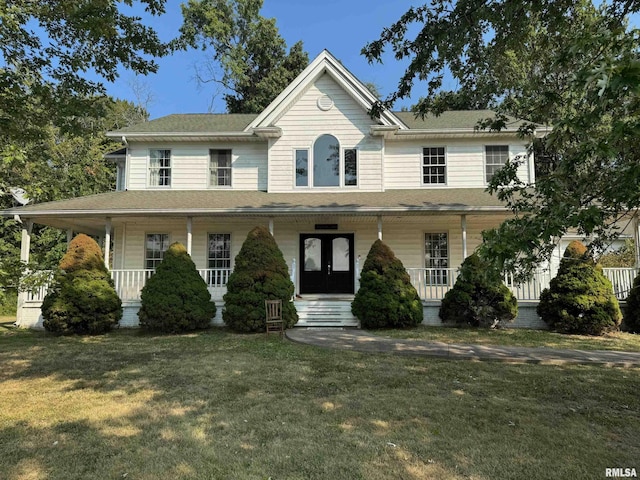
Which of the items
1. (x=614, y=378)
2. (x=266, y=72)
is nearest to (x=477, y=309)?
(x=614, y=378)

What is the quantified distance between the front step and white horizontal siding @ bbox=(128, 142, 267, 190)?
5135 mm

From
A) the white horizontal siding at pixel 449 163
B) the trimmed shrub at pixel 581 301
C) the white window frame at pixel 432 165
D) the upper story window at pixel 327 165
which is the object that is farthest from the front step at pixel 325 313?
the trimmed shrub at pixel 581 301

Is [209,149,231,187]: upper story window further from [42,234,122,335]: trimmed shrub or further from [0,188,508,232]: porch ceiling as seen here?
[42,234,122,335]: trimmed shrub

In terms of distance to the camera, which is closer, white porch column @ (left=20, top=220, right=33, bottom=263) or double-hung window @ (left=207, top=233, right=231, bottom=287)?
white porch column @ (left=20, top=220, right=33, bottom=263)

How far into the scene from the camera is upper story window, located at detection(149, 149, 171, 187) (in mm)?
14398

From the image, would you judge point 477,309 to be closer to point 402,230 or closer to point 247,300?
point 402,230

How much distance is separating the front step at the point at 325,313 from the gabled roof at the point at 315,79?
6090 millimetres

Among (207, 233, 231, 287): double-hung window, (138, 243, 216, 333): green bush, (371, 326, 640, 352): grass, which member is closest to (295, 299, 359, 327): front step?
(371, 326, 640, 352): grass

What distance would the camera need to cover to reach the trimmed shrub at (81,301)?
10164mm

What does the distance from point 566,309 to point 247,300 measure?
26.9 ft

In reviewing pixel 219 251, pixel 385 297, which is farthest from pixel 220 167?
pixel 385 297

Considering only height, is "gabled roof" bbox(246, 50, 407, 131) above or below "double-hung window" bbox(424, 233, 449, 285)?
above

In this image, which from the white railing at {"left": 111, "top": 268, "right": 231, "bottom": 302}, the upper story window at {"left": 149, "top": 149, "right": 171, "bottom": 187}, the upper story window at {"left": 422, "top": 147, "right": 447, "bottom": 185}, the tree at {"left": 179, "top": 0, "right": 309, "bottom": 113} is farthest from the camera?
the tree at {"left": 179, "top": 0, "right": 309, "bottom": 113}

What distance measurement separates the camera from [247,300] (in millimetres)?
10484
